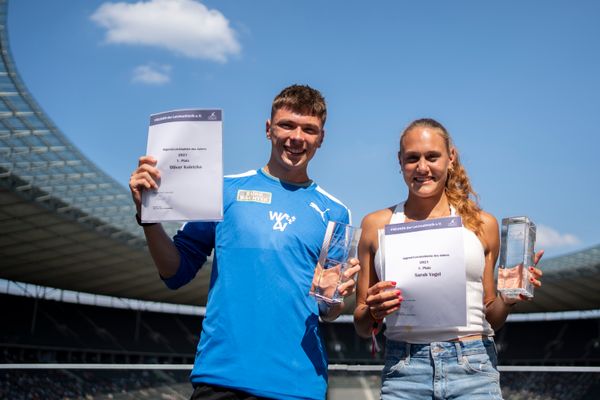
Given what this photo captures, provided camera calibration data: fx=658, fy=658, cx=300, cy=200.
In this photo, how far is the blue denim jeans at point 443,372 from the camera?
115 inches

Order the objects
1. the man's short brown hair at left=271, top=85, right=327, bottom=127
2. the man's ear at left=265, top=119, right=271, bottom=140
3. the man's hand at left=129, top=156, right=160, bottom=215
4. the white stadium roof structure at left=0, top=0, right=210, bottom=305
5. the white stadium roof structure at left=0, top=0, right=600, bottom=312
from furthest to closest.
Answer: the white stadium roof structure at left=0, top=0, right=600, bottom=312 < the white stadium roof structure at left=0, top=0, right=210, bottom=305 < the man's ear at left=265, top=119, right=271, bottom=140 < the man's short brown hair at left=271, top=85, right=327, bottom=127 < the man's hand at left=129, top=156, right=160, bottom=215

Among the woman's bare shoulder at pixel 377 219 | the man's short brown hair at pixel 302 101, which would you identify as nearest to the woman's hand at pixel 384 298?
the woman's bare shoulder at pixel 377 219

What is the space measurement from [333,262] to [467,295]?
0.66 meters

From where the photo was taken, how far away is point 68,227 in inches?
1072

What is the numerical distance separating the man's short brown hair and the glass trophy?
0.74 metres

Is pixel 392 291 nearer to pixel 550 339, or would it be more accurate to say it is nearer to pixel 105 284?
pixel 105 284

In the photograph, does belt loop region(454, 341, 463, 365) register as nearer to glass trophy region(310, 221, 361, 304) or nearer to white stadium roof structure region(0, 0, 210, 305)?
glass trophy region(310, 221, 361, 304)

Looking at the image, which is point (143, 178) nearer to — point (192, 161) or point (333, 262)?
point (192, 161)

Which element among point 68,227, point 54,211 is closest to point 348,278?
point 54,211

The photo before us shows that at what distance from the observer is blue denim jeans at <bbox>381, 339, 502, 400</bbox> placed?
291 centimetres

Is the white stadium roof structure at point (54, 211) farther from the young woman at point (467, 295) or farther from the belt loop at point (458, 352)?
the belt loop at point (458, 352)

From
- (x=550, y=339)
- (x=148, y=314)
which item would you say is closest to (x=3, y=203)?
(x=148, y=314)

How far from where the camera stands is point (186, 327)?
4850cm

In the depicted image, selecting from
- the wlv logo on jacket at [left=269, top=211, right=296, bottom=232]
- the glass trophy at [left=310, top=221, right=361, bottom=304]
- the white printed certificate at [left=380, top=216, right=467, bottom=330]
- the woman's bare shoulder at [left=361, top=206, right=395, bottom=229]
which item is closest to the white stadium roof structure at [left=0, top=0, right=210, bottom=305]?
the wlv logo on jacket at [left=269, top=211, right=296, bottom=232]
